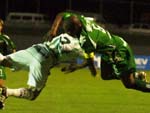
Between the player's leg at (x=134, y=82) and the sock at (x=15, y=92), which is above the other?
the sock at (x=15, y=92)

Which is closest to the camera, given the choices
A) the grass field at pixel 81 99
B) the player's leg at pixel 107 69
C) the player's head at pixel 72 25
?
the player's head at pixel 72 25

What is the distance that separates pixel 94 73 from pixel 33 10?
3719 centimetres

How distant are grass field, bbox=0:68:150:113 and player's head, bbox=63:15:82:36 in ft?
11.0

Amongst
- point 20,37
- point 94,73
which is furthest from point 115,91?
point 20,37

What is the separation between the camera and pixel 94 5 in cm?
4762

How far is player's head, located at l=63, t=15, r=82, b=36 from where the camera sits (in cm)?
986

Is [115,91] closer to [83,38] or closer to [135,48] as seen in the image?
[83,38]

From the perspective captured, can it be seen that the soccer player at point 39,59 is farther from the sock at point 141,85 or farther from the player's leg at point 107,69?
the sock at point 141,85

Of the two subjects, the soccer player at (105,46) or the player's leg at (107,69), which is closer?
the soccer player at (105,46)

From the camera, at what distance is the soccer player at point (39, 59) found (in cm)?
986

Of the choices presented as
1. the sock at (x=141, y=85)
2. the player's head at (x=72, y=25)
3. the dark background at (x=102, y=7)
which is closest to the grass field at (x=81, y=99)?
the sock at (x=141, y=85)

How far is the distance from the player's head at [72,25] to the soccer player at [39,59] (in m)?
0.10

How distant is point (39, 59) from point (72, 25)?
785 mm

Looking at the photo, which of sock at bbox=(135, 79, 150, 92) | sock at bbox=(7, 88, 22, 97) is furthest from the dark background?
sock at bbox=(7, 88, 22, 97)
